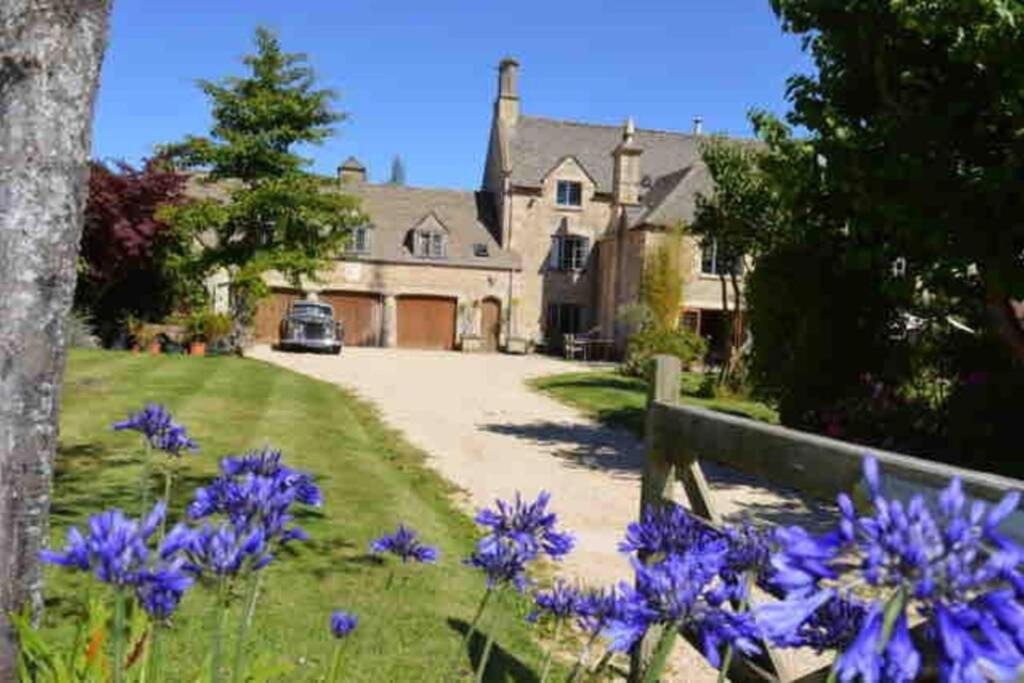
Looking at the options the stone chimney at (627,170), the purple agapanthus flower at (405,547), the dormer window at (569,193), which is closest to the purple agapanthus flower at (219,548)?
the purple agapanthus flower at (405,547)

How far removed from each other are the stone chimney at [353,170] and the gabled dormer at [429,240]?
17.9 feet

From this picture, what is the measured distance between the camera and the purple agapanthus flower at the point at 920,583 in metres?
1.00

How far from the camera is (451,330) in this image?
43281 mm

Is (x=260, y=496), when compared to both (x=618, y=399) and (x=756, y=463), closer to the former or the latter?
(x=756, y=463)

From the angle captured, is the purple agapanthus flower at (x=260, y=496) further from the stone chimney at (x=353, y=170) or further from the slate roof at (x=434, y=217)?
the stone chimney at (x=353, y=170)

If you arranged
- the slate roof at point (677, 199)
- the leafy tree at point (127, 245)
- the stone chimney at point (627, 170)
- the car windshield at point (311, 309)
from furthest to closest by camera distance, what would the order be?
1. the stone chimney at point (627, 170)
2. the slate roof at point (677, 199)
3. the car windshield at point (311, 309)
4. the leafy tree at point (127, 245)

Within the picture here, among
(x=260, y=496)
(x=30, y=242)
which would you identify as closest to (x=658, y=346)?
(x=30, y=242)

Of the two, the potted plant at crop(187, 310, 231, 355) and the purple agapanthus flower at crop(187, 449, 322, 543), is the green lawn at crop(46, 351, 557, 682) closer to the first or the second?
the purple agapanthus flower at crop(187, 449, 322, 543)

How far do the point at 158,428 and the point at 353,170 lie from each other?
45.2 meters

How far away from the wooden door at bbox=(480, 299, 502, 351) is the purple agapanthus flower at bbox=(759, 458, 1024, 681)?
42152mm

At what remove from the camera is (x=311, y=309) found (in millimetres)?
35594

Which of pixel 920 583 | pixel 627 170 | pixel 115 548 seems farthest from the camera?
pixel 627 170

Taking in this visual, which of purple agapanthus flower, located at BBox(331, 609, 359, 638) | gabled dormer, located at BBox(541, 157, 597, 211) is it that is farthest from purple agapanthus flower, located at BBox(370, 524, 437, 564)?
gabled dormer, located at BBox(541, 157, 597, 211)

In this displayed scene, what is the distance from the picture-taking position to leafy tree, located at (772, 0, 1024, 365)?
30.3 ft
